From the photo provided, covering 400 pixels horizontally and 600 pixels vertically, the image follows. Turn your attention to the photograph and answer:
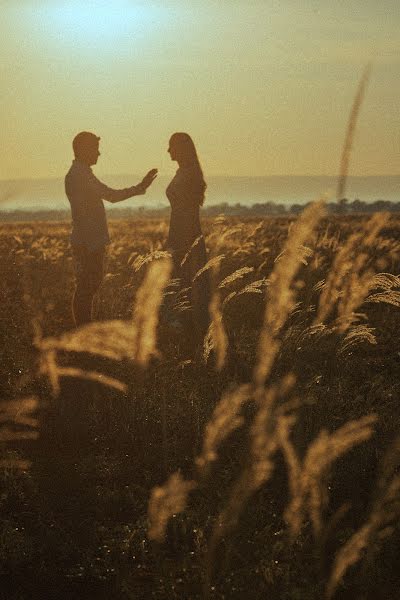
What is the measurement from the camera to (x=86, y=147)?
8555 millimetres

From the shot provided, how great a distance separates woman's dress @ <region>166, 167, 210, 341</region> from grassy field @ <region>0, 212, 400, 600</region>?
1.12 metres

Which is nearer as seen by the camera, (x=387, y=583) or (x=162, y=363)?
(x=387, y=583)

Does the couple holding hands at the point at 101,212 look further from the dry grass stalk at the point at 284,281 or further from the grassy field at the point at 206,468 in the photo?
the dry grass stalk at the point at 284,281

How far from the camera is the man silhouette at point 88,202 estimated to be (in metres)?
8.55

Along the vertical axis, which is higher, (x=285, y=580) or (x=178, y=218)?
(x=178, y=218)

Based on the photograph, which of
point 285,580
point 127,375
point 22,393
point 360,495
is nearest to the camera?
point 285,580

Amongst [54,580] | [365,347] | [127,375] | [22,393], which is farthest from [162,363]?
[54,580]

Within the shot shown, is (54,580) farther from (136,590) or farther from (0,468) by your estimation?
(0,468)

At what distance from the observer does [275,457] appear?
209 inches

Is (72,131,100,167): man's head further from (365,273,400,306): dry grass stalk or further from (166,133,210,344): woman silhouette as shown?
(365,273,400,306): dry grass stalk

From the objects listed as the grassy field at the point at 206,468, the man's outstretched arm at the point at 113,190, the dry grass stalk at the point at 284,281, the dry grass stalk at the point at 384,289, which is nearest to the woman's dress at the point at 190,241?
the man's outstretched arm at the point at 113,190

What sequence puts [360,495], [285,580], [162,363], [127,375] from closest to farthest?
[285,580] < [360,495] < [127,375] < [162,363]

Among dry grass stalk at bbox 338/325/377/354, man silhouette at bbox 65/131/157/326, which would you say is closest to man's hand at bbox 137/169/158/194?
man silhouette at bbox 65/131/157/326

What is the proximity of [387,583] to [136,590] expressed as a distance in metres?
1.10
